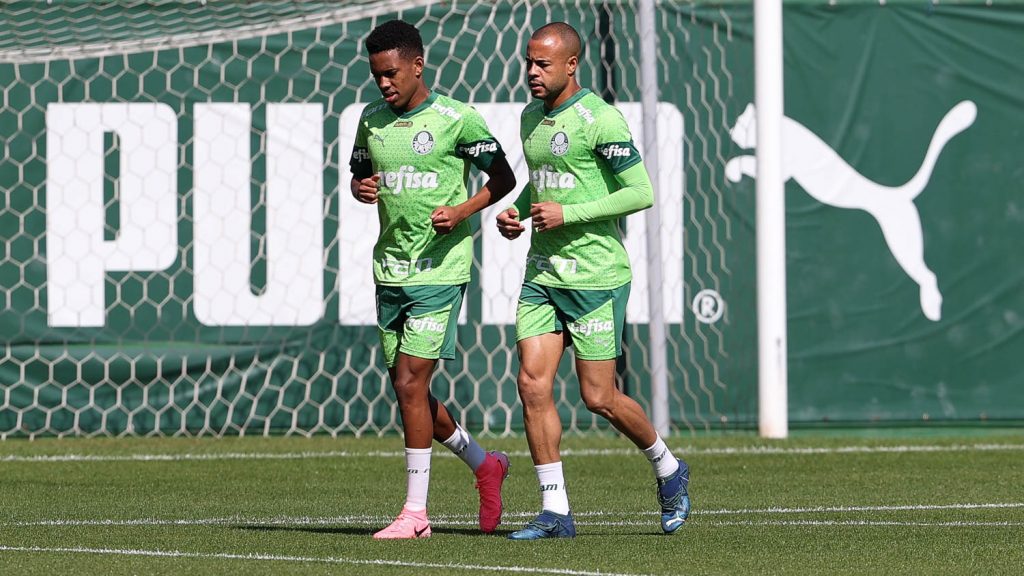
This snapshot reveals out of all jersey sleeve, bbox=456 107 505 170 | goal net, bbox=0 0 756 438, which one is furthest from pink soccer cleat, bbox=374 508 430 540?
goal net, bbox=0 0 756 438

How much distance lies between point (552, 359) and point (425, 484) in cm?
63

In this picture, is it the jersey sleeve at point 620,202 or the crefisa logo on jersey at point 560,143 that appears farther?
the crefisa logo on jersey at point 560,143

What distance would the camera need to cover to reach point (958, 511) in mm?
6320

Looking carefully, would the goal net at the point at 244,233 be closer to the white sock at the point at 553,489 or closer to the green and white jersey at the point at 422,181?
the green and white jersey at the point at 422,181

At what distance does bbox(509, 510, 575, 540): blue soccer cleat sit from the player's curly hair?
168 centimetres

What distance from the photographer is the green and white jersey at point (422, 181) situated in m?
5.65

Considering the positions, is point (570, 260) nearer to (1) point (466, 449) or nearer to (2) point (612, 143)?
(2) point (612, 143)

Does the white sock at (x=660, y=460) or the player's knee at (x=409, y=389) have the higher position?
the player's knee at (x=409, y=389)

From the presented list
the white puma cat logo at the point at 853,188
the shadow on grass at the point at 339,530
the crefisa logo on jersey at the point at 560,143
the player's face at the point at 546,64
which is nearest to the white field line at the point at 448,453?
the white puma cat logo at the point at 853,188

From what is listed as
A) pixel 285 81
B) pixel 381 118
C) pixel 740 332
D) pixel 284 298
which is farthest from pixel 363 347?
pixel 381 118

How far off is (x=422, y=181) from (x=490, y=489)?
3.72 ft

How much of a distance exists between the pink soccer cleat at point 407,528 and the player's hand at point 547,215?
109cm

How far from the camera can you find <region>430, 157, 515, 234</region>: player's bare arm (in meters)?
5.50

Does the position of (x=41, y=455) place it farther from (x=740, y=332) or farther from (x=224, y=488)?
(x=740, y=332)
